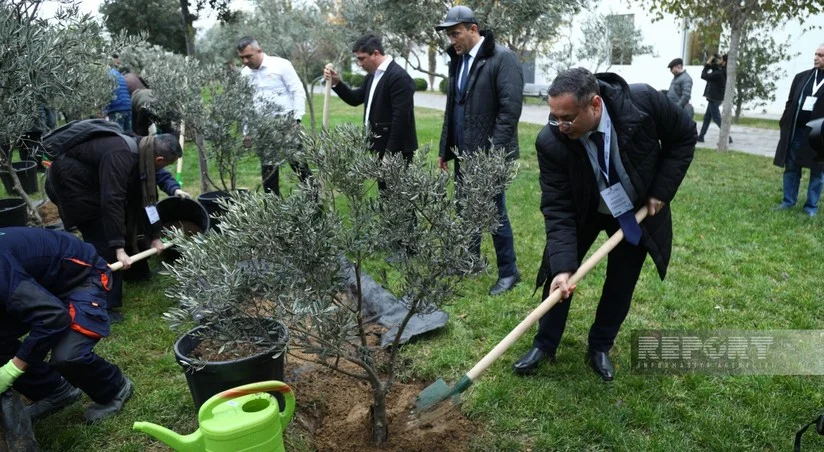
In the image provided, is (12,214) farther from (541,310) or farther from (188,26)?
(541,310)

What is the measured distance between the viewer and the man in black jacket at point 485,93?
4277 mm

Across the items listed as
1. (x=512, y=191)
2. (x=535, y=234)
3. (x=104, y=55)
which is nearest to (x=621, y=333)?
(x=535, y=234)

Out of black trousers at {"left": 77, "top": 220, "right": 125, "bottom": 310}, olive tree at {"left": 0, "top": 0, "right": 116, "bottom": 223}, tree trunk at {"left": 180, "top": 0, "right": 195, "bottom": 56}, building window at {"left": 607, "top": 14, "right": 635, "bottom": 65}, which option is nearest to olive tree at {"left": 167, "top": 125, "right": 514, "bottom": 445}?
olive tree at {"left": 0, "top": 0, "right": 116, "bottom": 223}

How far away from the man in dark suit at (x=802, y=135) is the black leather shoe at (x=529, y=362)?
456 cm

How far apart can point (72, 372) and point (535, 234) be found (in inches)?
173

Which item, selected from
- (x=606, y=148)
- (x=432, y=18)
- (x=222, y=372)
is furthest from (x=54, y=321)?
(x=432, y=18)

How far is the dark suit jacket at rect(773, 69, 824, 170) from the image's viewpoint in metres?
6.28

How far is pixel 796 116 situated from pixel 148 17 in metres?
19.2

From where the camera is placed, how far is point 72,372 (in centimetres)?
302

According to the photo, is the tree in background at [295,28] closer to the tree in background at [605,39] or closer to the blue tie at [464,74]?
the tree in background at [605,39]

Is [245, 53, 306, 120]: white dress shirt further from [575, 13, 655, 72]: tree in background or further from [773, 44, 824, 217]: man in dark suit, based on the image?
A: [575, 13, 655, 72]: tree in background

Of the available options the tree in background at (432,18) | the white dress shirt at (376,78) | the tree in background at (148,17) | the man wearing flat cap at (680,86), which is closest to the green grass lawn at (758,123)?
the man wearing flat cap at (680,86)

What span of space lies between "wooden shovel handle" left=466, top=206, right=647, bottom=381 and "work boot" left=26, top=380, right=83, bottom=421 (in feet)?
7.71

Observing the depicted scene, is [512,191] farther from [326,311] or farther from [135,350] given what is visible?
[326,311]
